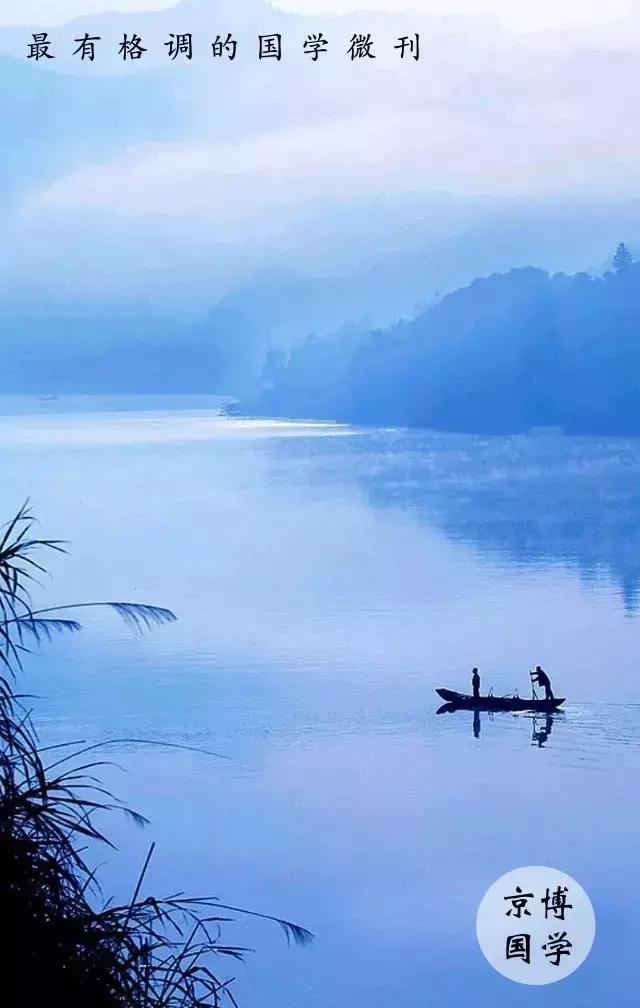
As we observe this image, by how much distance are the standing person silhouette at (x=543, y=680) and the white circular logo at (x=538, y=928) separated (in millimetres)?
338

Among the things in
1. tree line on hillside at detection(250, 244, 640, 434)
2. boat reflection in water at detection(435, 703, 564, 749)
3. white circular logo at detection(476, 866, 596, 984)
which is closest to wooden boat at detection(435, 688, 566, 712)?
boat reflection in water at detection(435, 703, 564, 749)

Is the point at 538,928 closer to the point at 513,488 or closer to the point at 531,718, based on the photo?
the point at 531,718

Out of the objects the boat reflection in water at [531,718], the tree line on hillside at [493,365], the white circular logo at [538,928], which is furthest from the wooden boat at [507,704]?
the tree line on hillside at [493,365]

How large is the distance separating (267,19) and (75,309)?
0.75m

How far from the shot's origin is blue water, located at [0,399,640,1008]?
7.72 ft

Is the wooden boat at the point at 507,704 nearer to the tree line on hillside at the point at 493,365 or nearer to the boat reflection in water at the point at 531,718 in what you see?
the boat reflection in water at the point at 531,718

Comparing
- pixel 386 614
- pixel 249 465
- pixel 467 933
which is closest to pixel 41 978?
pixel 467 933

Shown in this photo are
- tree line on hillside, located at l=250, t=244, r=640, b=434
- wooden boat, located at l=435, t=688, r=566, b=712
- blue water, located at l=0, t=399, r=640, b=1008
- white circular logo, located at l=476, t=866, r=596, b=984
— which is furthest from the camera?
tree line on hillside, located at l=250, t=244, r=640, b=434

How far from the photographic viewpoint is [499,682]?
247 centimetres

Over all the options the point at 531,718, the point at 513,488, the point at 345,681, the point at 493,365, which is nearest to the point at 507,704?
the point at 531,718

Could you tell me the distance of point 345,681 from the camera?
2.52 meters

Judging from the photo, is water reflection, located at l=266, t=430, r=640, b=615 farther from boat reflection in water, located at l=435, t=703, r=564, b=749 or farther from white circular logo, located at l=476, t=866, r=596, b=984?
white circular logo, located at l=476, t=866, r=596, b=984

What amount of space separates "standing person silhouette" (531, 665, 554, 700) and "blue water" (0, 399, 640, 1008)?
3 cm

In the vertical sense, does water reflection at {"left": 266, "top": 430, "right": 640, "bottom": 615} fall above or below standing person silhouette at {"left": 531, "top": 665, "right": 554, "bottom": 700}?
above
